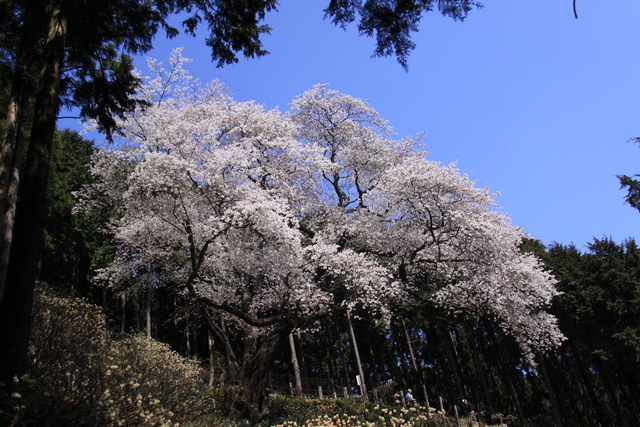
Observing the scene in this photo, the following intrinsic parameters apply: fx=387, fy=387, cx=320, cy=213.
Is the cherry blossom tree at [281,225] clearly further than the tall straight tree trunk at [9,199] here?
Yes

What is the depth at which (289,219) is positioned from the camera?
15.8 metres

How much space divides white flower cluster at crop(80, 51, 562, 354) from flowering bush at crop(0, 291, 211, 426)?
14.7 feet

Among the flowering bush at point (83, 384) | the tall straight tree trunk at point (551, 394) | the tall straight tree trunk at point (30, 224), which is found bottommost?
the tall straight tree trunk at point (551, 394)

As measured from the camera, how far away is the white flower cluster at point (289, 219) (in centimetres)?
1299

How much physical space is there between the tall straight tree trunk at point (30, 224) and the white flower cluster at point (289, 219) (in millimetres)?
5848

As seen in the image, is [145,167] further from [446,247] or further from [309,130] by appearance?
[446,247]

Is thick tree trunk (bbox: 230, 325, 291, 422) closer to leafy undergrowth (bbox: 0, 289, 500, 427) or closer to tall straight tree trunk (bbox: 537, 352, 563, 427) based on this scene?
leafy undergrowth (bbox: 0, 289, 500, 427)

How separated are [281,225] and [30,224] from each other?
8.18m

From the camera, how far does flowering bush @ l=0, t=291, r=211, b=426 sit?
175 inches

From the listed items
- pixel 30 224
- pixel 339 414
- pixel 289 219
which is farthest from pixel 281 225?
pixel 30 224

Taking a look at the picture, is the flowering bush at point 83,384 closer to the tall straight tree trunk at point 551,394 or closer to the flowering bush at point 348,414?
the flowering bush at point 348,414

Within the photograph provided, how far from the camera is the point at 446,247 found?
50.4 feet

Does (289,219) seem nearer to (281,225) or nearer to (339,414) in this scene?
(281,225)

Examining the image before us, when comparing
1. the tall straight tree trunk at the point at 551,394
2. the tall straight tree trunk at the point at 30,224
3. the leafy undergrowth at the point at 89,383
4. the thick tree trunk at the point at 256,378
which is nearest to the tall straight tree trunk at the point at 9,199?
the tall straight tree trunk at the point at 30,224
